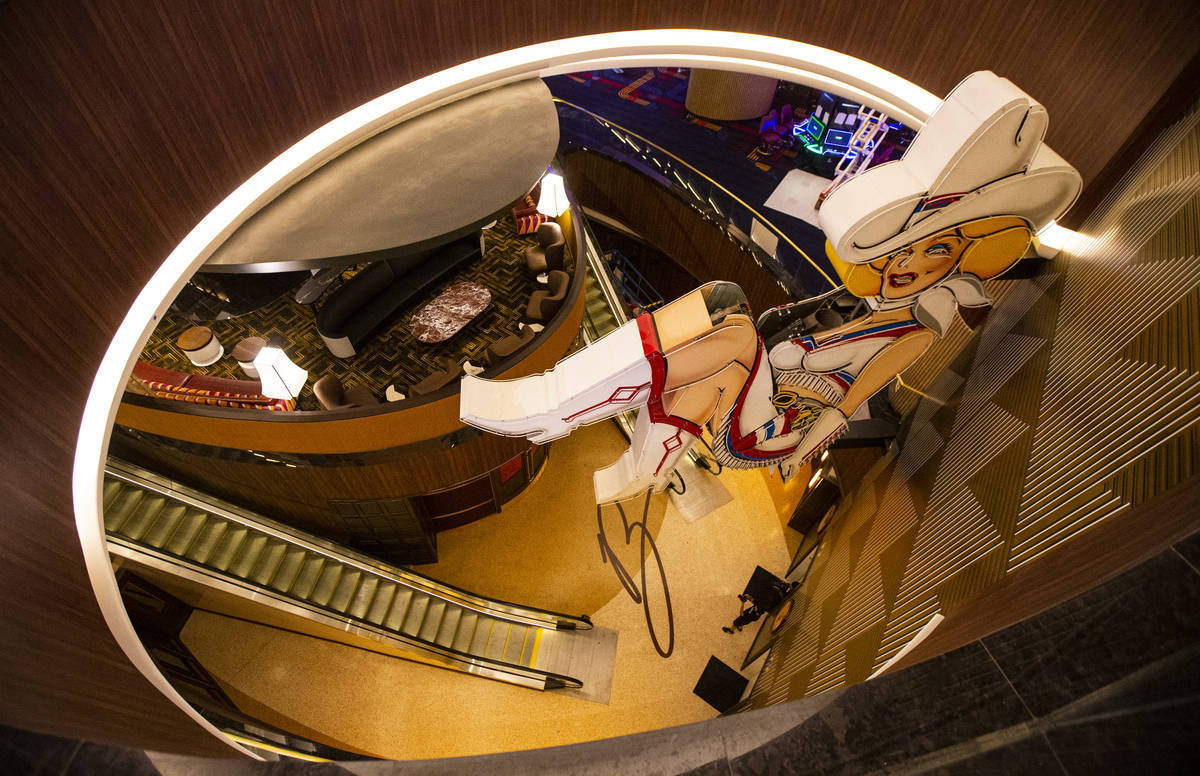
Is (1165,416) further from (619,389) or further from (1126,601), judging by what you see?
(619,389)

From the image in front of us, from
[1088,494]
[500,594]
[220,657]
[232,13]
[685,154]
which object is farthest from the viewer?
[685,154]

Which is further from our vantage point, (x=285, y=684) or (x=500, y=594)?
(x=500, y=594)

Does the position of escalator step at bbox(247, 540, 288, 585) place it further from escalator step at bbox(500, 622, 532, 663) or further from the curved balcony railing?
the curved balcony railing

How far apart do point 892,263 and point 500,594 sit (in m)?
7.66

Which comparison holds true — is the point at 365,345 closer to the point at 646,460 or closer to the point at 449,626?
the point at 449,626

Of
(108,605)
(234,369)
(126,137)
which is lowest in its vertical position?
(108,605)

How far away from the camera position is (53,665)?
6.15 ft

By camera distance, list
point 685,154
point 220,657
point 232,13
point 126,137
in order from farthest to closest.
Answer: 1. point 685,154
2. point 220,657
3. point 232,13
4. point 126,137

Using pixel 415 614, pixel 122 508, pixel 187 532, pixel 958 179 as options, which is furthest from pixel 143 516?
pixel 958 179

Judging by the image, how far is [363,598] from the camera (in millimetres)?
7559

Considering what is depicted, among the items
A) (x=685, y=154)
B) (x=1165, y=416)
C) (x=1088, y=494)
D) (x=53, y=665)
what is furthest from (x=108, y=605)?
(x=685, y=154)

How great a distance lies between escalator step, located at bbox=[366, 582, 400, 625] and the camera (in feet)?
24.7

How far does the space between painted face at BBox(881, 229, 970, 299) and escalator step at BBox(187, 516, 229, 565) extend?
7663 millimetres

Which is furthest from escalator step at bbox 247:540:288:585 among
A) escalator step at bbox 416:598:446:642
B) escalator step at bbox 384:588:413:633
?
escalator step at bbox 416:598:446:642
